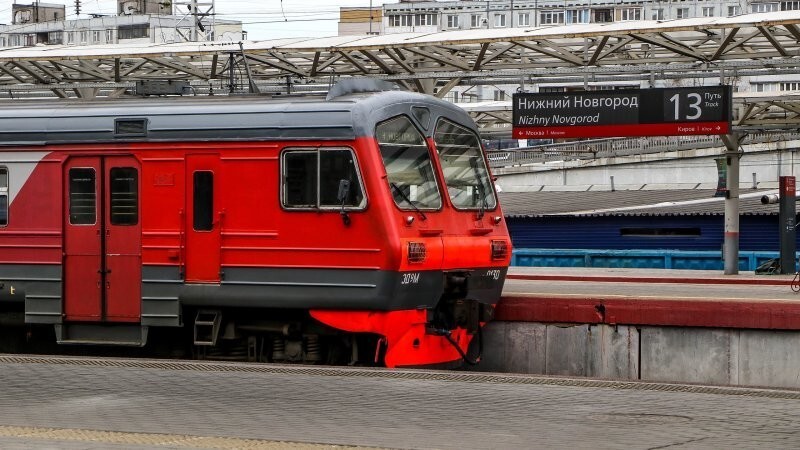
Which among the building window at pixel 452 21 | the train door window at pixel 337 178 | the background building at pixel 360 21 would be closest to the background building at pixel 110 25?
the background building at pixel 360 21

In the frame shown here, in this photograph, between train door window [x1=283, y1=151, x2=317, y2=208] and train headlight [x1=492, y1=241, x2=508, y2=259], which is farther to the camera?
train headlight [x1=492, y1=241, x2=508, y2=259]

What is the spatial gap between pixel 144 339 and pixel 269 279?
1832 mm

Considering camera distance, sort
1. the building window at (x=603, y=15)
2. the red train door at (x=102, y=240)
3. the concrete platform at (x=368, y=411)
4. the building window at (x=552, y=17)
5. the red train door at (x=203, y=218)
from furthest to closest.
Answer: the building window at (x=552, y=17)
the building window at (x=603, y=15)
the red train door at (x=102, y=240)
the red train door at (x=203, y=218)
the concrete platform at (x=368, y=411)

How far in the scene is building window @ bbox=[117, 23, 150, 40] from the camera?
102 metres

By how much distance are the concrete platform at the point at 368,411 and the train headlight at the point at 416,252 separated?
2100 millimetres

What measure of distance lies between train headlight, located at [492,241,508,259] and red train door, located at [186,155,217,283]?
3.50 meters

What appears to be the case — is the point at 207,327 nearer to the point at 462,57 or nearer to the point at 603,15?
Answer: the point at 462,57

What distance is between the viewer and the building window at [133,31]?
101850 mm

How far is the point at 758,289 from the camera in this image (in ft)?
77.3

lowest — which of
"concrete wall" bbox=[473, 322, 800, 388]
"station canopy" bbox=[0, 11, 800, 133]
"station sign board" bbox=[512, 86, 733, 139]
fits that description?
"concrete wall" bbox=[473, 322, 800, 388]

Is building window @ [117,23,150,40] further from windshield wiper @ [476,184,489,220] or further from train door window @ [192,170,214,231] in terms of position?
train door window @ [192,170,214,231]

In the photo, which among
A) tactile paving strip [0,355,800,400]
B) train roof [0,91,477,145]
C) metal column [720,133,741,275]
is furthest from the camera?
metal column [720,133,741,275]

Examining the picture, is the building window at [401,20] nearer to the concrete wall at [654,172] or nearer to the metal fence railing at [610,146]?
the concrete wall at [654,172]

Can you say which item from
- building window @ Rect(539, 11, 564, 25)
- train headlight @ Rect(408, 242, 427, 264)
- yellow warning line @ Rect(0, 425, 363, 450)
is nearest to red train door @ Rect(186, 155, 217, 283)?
train headlight @ Rect(408, 242, 427, 264)
